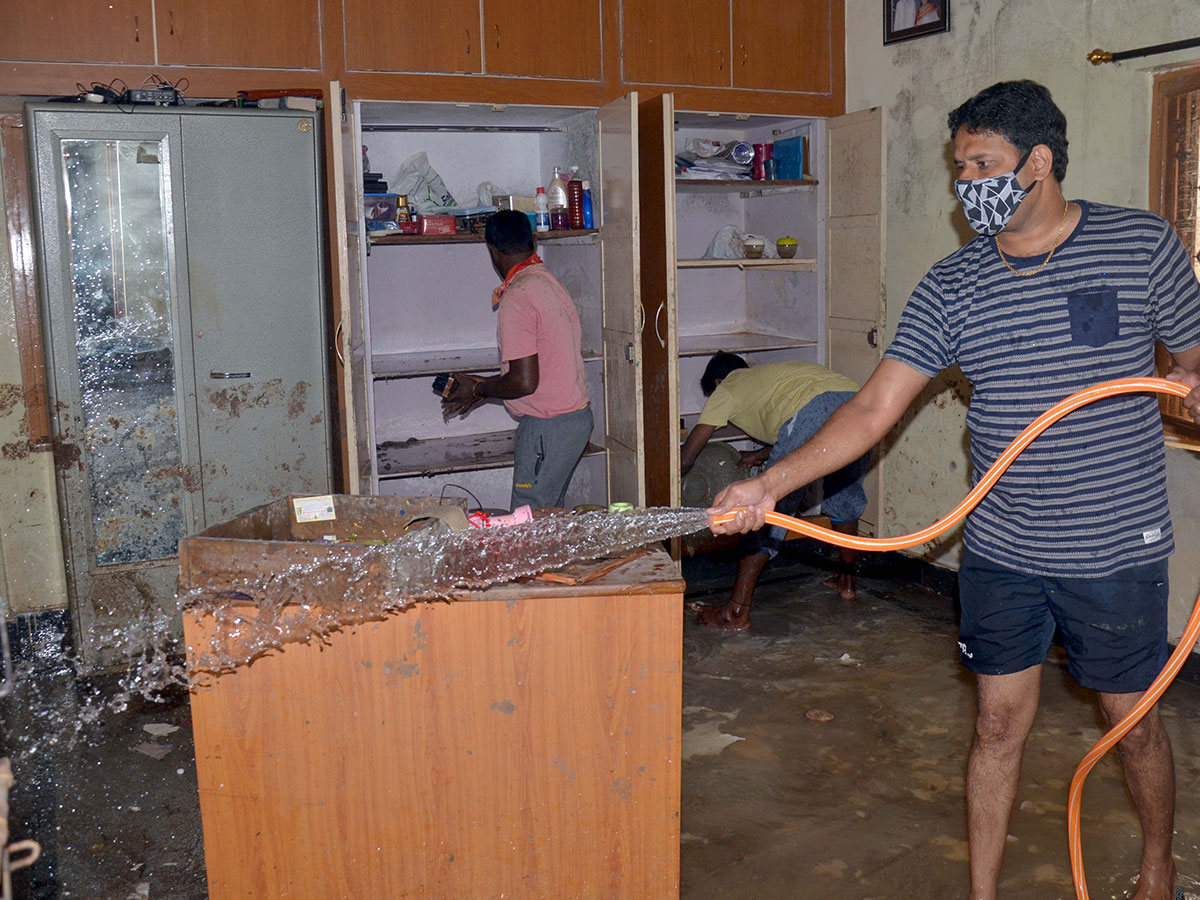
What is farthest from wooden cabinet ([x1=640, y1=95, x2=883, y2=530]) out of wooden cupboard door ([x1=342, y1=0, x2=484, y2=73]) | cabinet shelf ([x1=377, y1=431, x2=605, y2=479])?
wooden cupboard door ([x1=342, y1=0, x2=484, y2=73])

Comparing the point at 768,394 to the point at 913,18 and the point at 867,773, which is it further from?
the point at 913,18

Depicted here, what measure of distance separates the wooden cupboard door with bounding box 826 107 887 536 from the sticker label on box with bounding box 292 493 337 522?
3.00 metres

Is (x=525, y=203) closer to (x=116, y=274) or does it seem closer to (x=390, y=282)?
(x=390, y=282)

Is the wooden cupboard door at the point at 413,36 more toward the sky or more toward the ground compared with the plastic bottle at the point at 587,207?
more toward the sky

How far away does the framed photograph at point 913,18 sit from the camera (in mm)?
4359

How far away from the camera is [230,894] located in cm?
211

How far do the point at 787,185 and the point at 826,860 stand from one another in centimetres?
332

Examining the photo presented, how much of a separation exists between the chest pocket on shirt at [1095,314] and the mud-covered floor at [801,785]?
4.26ft

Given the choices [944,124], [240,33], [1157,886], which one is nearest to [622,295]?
[944,124]

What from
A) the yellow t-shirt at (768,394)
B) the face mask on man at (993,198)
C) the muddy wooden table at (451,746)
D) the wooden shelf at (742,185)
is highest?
the wooden shelf at (742,185)

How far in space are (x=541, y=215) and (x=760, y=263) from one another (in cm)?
110

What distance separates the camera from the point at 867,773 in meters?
3.04

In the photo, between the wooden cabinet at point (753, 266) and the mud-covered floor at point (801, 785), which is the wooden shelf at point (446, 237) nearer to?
the wooden cabinet at point (753, 266)

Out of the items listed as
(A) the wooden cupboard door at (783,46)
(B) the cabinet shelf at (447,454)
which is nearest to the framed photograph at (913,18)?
(A) the wooden cupboard door at (783,46)
